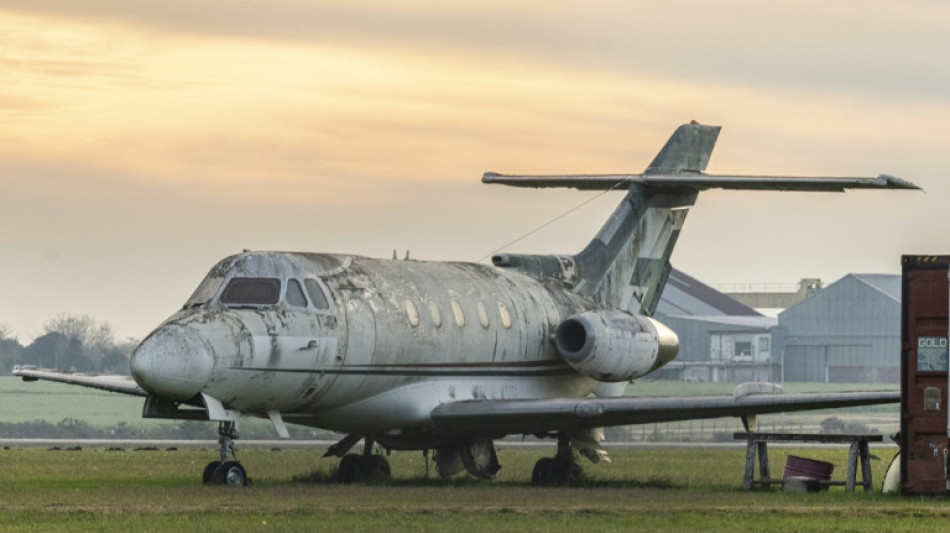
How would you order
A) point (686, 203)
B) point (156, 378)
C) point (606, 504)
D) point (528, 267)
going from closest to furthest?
point (606, 504) < point (156, 378) < point (528, 267) < point (686, 203)

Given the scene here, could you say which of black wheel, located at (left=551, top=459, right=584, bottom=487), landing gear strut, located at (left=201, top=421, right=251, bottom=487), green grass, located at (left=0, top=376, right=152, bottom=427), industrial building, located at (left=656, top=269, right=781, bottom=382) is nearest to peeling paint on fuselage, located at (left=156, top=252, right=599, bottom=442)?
landing gear strut, located at (left=201, top=421, right=251, bottom=487)

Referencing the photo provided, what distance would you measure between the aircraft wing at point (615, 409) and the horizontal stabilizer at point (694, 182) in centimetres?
414

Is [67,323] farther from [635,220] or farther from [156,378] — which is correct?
[156,378]

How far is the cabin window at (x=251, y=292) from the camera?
27844mm

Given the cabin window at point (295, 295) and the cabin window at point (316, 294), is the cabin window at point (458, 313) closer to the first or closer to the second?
the cabin window at point (316, 294)

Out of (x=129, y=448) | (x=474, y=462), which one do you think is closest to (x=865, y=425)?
(x=129, y=448)

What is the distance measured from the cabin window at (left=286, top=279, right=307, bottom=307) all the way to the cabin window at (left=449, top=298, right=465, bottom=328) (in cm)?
347

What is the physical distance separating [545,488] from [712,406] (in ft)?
9.28

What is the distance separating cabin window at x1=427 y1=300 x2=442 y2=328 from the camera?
100 ft

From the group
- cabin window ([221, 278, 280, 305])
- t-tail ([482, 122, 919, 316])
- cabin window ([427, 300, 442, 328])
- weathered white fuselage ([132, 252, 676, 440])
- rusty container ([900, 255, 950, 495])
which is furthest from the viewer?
t-tail ([482, 122, 919, 316])

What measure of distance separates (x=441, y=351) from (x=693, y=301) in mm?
94419

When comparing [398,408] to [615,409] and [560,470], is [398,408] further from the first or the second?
[615,409]

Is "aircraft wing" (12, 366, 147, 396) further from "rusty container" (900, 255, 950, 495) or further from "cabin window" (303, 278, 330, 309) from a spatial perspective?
"rusty container" (900, 255, 950, 495)

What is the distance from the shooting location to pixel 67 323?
81625 millimetres
